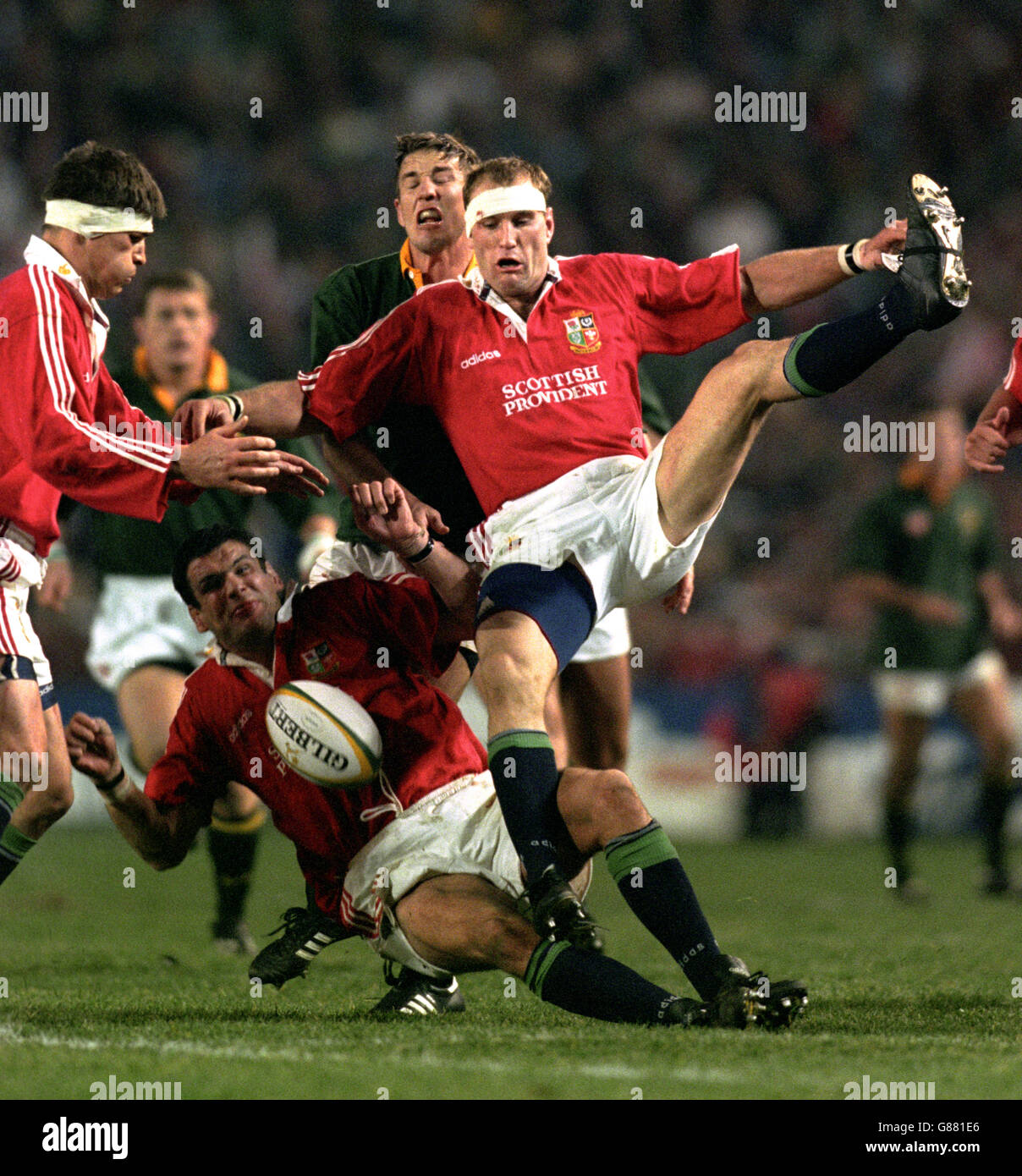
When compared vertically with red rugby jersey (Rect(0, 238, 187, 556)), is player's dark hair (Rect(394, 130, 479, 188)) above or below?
above

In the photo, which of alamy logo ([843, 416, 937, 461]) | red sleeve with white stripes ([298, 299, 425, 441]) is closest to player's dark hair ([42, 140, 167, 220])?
red sleeve with white stripes ([298, 299, 425, 441])

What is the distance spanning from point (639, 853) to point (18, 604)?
2038 millimetres

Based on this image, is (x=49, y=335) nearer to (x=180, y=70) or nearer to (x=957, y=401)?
(x=957, y=401)

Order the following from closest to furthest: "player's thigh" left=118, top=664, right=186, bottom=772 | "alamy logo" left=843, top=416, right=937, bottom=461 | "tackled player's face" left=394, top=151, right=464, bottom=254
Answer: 1. "tackled player's face" left=394, top=151, right=464, bottom=254
2. "player's thigh" left=118, top=664, right=186, bottom=772
3. "alamy logo" left=843, top=416, right=937, bottom=461

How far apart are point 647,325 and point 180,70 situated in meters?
10.0

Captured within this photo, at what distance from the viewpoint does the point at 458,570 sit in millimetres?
4797

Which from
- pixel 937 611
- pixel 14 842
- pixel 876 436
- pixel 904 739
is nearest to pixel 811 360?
pixel 14 842

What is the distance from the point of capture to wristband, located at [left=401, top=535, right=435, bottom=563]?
15.5 feet

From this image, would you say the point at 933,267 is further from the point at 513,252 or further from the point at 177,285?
the point at 177,285

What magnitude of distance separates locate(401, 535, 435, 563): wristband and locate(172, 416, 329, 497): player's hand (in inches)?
15.9

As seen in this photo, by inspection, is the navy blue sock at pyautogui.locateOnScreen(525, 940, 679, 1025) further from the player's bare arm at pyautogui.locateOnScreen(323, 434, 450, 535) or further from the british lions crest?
the british lions crest

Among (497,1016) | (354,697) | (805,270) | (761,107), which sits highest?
(761,107)

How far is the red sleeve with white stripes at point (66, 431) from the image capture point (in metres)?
4.48

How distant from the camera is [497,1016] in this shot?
4523 mm
